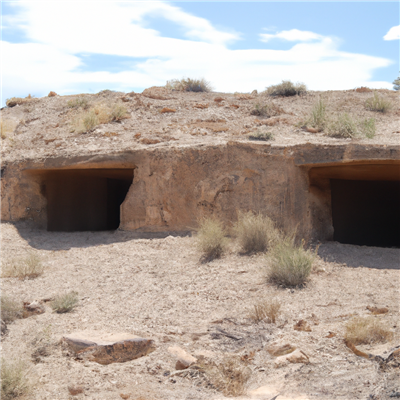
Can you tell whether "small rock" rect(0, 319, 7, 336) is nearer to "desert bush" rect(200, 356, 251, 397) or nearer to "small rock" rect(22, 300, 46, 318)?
"small rock" rect(22, 300, 46, 318)

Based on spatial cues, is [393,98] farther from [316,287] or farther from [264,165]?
[316,287]

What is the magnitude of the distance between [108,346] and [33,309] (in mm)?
1822

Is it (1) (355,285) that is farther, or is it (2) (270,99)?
(2) (270,99)

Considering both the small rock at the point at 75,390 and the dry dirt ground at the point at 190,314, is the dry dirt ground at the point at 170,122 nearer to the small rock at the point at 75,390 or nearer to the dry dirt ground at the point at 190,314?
the dry dirt ground at the point at 190,314

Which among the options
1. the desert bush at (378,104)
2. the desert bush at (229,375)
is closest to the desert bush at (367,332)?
the desert bush at (229,375)

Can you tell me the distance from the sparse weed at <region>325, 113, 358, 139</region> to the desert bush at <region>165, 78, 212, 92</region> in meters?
6.57

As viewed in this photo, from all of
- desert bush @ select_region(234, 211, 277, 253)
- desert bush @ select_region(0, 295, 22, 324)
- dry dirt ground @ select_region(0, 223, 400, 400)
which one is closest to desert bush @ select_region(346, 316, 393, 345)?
dry dirt ground @ select_region(0, 223, 400, 400)

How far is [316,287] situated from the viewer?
19.4 ft

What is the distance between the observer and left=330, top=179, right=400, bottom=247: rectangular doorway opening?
10.3 metres

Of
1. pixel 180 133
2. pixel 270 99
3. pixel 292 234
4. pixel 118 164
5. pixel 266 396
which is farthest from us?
pixel 270 99

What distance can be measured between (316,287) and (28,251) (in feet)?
17.2

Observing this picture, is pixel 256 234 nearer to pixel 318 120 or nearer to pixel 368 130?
pixel 368 130

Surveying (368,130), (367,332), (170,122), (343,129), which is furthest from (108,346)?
(170,122)

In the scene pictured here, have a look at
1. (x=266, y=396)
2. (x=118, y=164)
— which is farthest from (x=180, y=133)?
(x=266, y=396)
